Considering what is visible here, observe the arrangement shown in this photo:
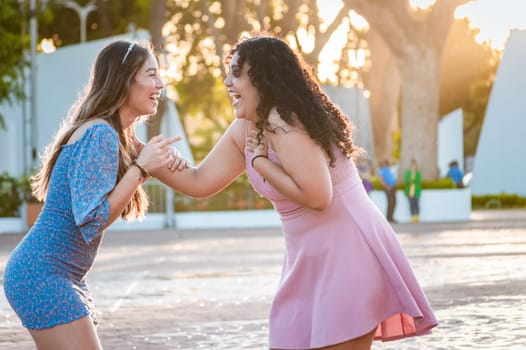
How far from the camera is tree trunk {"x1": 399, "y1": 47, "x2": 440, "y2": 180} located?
33.8m

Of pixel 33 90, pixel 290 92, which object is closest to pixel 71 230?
pixel 290 92

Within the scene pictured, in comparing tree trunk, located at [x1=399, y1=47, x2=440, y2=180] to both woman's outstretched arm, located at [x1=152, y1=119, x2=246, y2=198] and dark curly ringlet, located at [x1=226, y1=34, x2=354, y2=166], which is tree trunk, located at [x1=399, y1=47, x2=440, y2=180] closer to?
woman's outstretched arm, located at [x1=152, y1=119, x2=246, y2=198]

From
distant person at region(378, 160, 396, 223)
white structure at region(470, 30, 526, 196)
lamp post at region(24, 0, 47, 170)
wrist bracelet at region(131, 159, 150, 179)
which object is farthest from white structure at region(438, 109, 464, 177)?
wrist bracelet at region(131, 159, 150, 179)

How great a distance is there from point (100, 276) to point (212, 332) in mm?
6401

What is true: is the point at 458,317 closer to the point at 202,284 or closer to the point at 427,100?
the point at 202,284

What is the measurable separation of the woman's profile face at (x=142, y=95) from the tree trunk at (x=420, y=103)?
2950cm

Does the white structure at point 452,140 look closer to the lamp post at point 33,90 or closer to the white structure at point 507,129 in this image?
the white structure at point 507,129

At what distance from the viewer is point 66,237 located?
14.0 feet

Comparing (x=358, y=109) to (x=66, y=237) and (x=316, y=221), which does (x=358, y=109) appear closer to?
(x=316, y=221)

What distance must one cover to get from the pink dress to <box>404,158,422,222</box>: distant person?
28056mm

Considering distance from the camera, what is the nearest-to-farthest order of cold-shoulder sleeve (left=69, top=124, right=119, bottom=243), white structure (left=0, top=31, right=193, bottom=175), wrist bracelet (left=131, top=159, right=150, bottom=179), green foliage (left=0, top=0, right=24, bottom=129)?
cold-shoulder sleeve (left=69, top=124, right=119, bottom=243)
wrist bracelet (left=131, top=159, right=150, bottom=179)
green foliage (left=0, top=0, right=24, bottom=129)
white structure (left=0, top=31, right=193, bottom=175)

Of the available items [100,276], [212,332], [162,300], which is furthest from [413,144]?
[212,332]

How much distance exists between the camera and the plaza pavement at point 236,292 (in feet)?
29.1

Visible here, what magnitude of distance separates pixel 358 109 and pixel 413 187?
45.1 feet
